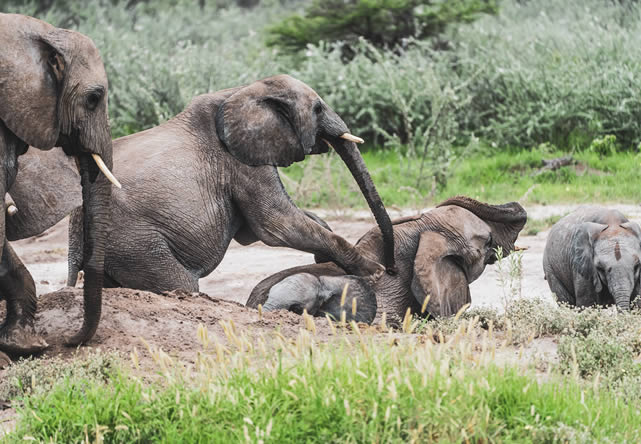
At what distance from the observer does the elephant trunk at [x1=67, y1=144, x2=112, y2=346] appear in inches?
215

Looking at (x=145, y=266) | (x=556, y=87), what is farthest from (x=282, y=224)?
(x=556, y=87)

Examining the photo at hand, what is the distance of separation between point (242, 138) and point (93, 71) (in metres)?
1.96

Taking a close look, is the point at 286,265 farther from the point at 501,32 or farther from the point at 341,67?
the point at 501,32

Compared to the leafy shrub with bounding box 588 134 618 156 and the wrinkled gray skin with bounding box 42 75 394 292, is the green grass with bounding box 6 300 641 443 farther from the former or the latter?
the leafy shrub with bounding box 588 134 618 156

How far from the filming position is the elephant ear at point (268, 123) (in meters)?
7.35

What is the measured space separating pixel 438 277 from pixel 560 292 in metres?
1.25

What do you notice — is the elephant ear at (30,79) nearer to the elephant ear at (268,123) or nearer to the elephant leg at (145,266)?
the elephant leg at (145,266)

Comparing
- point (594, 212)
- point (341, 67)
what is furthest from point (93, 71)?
point (341, 67)

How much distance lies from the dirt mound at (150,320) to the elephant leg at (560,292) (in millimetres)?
2309

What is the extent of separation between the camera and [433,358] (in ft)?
15.0

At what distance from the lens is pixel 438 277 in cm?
729

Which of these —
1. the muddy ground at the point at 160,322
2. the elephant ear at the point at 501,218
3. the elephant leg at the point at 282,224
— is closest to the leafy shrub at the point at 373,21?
the muddy ground at the point at 160,322

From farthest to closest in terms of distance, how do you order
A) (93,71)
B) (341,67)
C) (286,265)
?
(341,67) → (286,265) → (93,71)

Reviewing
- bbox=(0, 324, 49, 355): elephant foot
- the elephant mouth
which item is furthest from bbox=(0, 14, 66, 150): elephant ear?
bbox=(0, 324, 49, 355): elephant foot
